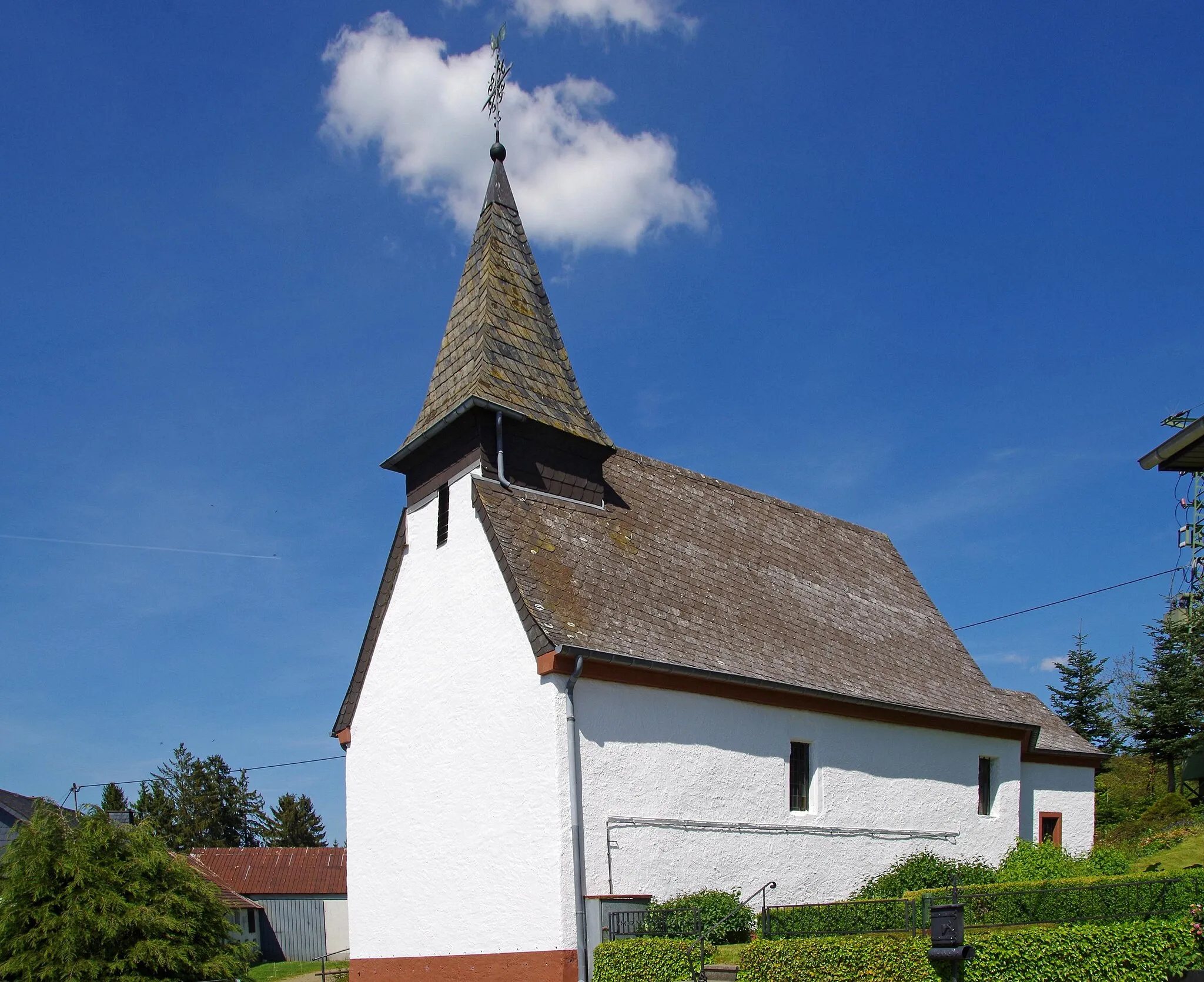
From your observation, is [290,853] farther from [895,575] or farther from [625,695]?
[625,695]

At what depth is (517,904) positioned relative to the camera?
1523cm

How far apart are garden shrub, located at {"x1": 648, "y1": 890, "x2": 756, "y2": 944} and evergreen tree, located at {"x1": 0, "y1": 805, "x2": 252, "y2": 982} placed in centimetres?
716

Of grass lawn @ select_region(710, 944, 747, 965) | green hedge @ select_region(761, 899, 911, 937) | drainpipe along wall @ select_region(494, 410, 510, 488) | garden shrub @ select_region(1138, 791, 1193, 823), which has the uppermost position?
drainpipe along wall @ select_region(494, 410, 510, 488)

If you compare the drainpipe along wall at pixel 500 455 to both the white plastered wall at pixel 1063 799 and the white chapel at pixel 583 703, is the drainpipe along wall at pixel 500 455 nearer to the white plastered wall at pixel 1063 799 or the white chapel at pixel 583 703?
the white chapel at pixel 583 703

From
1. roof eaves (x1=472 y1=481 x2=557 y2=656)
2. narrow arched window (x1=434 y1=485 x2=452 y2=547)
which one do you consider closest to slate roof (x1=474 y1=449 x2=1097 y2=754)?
roof eaves (x1=472 y1=481 x2=557 y2=656)

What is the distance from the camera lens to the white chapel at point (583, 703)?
1546cm

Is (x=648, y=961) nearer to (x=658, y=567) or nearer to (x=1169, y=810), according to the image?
(x=658, y=567)

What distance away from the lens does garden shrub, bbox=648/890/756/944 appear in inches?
586

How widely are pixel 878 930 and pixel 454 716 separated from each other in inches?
273

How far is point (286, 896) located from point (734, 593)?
3538 centimetres

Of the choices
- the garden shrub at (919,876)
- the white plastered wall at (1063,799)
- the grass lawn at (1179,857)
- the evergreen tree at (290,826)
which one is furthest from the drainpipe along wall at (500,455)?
the evergreen tree at (290,826)

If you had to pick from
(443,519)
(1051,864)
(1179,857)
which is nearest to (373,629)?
(443,519)

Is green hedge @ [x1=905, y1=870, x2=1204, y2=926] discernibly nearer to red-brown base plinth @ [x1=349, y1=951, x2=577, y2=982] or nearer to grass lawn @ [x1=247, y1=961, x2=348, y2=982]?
red-brown base plinth @ [x1=349, y1=951, x2=577, y2=982]

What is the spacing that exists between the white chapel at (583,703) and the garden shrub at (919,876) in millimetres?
264
